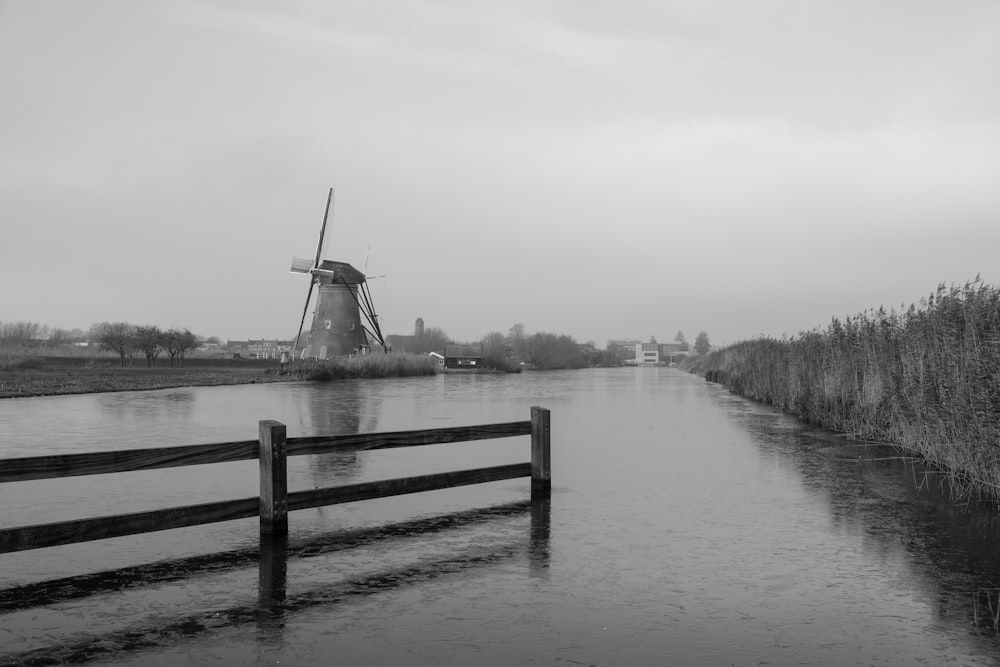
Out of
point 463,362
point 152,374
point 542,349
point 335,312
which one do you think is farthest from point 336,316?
→ point 542,349

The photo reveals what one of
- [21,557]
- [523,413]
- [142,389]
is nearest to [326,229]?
[142,389]

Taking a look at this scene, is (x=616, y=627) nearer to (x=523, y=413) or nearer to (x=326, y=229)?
(x=523, y=413)

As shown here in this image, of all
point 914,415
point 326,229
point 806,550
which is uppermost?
point 326,229

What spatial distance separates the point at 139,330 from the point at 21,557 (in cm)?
7376

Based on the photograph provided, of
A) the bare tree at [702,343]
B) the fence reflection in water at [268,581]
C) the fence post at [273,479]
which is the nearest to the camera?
the fence reflection in water at [268,581]

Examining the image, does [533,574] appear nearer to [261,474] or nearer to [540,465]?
[261,474]

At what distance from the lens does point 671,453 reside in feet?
49.4

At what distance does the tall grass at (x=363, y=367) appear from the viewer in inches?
1930

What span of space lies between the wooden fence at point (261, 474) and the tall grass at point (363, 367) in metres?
40.8

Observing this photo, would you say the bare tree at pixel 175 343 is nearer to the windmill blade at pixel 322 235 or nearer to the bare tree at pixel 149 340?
the bare tree at pixel 149 340

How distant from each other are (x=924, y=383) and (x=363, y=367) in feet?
147

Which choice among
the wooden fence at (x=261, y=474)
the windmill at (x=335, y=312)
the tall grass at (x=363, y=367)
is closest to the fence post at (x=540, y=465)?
the wooden fence at (x=261, y=474)

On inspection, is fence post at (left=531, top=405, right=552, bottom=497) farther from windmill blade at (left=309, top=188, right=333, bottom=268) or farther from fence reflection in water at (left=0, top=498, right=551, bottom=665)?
windmill blade at (left=309, top=188, right=333, bottom=268)

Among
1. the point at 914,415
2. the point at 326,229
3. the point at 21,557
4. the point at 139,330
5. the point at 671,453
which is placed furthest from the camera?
the point at 139,330
